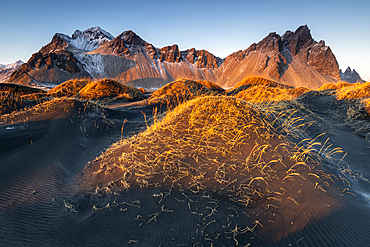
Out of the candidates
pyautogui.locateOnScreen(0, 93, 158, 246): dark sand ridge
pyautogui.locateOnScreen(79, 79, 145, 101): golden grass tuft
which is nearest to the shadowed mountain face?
pyautogui.locateOnScreen(79, 79, 145, 101): golden grass tuft

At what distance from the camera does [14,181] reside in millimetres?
3027

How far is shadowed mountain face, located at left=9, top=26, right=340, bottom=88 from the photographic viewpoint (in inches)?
2958

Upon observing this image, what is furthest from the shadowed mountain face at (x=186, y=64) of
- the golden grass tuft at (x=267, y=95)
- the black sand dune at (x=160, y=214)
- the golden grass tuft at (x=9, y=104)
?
the black sand dune at (x=160, y=214)

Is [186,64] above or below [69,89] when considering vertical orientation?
above

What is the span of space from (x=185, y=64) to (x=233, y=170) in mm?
112065

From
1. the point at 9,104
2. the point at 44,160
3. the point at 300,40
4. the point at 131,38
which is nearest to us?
the point at 44,160

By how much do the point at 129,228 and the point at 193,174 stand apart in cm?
121

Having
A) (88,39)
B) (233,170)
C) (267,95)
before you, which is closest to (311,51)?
(267,95)

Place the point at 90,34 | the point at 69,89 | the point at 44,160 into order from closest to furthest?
the point at 44,160, the point at 69,89, the point at 90,34

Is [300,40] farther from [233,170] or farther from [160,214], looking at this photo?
[160,214]

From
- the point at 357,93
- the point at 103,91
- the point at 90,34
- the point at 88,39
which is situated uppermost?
the point at 90,34

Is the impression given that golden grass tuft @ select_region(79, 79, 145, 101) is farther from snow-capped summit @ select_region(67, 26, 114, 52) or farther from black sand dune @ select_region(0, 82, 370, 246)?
snow-capped summit @ select_region(67, 26, 114, 52)

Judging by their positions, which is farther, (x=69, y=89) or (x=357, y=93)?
(x=69, y=89)

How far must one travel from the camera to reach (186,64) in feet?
355
